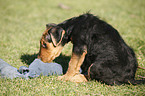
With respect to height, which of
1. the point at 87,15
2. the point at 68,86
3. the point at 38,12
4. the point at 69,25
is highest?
the point at 38,12

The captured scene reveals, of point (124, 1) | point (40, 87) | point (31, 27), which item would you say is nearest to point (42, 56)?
point (40, 87)

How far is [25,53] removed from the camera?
5867 mm

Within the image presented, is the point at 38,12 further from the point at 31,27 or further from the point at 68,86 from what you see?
the point at 68,86

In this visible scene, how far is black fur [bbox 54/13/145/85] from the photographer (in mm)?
3816

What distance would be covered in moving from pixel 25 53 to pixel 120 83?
3574mm

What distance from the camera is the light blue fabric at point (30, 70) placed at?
3908 millimetres

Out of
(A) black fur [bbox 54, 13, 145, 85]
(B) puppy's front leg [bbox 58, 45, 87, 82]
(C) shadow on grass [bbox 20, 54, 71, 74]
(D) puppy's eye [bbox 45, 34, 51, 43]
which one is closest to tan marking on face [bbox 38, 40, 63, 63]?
(D) puppy's eye [bbox 45, 34, 51, 43]

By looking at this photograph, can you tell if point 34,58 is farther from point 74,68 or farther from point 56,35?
point 74,68

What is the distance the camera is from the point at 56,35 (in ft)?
13.7

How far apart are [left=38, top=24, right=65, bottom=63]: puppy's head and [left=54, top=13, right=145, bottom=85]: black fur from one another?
0.76 feet

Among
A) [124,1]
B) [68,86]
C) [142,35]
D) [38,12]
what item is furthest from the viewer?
[124,1]

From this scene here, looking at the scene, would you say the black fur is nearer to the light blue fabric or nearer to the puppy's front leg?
the puppy's front leg

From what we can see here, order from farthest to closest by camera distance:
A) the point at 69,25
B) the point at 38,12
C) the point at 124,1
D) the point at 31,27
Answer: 1. the point at 124,1
2. the point at 38,12
3. the point at 31,27
4. the point at 69,25

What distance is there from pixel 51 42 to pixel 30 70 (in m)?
0.91
